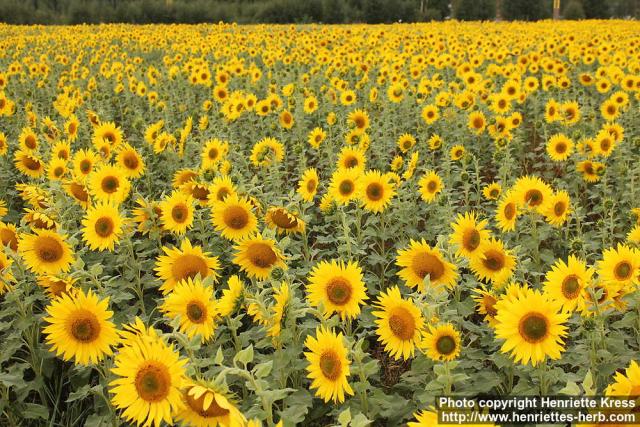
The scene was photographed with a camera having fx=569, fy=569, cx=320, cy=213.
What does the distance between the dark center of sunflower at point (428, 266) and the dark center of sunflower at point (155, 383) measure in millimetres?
1544

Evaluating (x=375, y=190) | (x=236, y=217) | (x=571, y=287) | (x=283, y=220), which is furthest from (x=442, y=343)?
(x=375, y=190)

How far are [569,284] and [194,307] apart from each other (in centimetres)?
175

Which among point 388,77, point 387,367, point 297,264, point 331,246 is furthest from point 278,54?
point 387,367

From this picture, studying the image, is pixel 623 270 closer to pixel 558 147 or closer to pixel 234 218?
pixel 234 218

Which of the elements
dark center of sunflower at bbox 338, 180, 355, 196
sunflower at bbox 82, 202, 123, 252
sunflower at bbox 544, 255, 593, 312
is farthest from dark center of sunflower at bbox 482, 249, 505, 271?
sunflower at bbox 82, 202, 123, 252

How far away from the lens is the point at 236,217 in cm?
352

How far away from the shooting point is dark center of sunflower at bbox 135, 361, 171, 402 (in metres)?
1.93

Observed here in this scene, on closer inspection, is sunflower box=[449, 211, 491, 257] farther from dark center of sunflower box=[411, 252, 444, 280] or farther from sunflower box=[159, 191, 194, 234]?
sunflower box=[159, 191, 194, 234]

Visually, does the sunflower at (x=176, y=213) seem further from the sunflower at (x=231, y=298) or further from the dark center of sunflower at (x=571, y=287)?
the dark center of sunflower at (x=571, y=287)

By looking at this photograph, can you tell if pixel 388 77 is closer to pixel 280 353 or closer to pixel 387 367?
pixel 387 367

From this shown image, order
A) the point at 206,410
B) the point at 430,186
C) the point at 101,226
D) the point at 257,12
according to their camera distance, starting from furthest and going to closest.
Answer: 1. the point at 257,12
2. the point at 430,186
3. the point at 101,226
4. the point at 206,410

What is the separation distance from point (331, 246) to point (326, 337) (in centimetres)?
284

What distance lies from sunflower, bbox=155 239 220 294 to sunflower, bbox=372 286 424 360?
92cm

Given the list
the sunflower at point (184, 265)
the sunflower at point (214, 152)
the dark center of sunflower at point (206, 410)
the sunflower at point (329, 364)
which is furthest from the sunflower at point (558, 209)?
the dark center of sunflower at point (206, 410)
